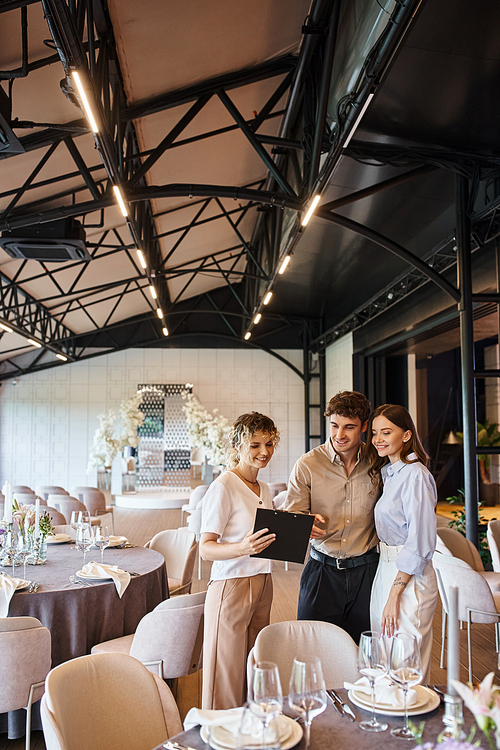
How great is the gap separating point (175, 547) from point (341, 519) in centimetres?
279

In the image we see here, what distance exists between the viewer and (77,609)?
3.60 metres

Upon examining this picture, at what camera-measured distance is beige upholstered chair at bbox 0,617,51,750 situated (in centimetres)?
284

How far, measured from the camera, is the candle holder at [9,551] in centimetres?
417

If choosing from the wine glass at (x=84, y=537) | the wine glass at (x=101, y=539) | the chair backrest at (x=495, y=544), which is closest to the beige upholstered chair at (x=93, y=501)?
the wine glass at (x=101, y=539)

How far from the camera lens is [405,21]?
2746mm

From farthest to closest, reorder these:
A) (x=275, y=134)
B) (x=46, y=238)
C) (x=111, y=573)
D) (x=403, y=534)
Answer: (x=275, y=134) < (x=46, y=238) < (x=111, y=573) < (x=403, y=534)

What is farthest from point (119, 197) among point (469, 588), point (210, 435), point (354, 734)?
point (210, 435)

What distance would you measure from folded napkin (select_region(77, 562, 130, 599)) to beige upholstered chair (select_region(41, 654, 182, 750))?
Result: 1658 mm

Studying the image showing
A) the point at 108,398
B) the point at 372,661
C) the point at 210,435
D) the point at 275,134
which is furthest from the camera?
the point at 108,398

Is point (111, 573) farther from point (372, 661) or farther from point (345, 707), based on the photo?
point (372, 661)

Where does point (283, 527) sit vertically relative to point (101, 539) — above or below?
above

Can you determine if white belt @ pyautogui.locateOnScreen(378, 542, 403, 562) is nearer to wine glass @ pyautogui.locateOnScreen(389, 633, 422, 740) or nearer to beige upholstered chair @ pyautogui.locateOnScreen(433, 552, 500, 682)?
wine glass @ pyautogui.locateOnScreen(389, 633, 422, 740)

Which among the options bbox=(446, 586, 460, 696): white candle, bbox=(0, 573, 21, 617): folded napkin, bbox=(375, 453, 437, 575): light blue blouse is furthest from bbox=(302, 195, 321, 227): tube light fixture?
bbox=(446, 586, 460, 696): white candle

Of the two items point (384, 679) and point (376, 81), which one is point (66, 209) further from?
point (384, 679)
